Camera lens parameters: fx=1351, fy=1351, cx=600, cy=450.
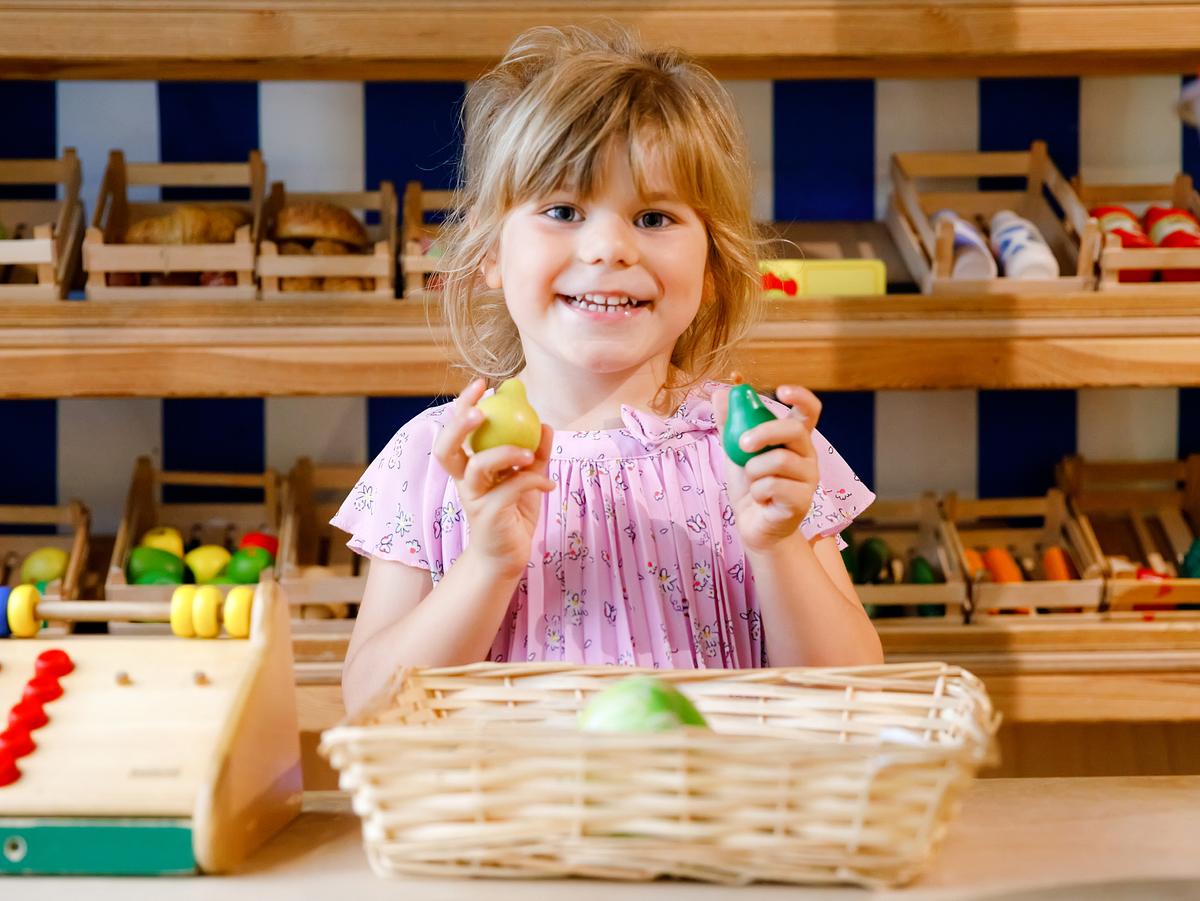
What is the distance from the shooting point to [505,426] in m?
1.03

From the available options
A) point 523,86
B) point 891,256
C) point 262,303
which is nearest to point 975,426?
point 891,256

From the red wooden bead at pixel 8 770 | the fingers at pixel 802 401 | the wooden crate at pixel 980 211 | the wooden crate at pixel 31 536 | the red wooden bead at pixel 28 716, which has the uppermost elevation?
the wooden crate at pixel 980 211

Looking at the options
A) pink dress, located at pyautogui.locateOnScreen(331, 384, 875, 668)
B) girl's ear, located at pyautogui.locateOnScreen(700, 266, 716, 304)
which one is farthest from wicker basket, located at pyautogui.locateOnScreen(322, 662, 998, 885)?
girl's ear, located at pyautogui.locateOnScreen(700, 266, 716, 304)

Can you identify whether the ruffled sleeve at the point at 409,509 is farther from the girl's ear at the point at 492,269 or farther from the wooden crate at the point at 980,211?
the wooden crate at the point at 980,211

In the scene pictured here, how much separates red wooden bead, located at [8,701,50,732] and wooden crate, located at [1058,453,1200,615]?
1.80m

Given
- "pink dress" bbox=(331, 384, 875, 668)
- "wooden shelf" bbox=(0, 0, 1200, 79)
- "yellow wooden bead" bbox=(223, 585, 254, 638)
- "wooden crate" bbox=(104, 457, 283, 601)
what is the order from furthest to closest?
"wooden crate" bbox=(104, 457, 283, 601), "wooden shelf" bbox=(0, 0, 1200, 79), "pink dress" bbox=(331, 384, 875, 668), "yellow wooden bead" bbox=(223, 585, 254, 638)

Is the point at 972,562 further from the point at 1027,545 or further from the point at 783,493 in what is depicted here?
the point at 783,493

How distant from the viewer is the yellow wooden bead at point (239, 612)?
0.95 metres

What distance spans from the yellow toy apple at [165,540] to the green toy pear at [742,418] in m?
1.40

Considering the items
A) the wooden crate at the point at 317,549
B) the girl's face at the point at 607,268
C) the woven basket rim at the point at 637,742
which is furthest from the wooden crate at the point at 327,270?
the woven basket rim at the point at 637,742

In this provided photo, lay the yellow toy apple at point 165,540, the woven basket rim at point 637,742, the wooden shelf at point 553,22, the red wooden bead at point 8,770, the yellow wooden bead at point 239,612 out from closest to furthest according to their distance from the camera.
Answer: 1. the woven basket rim at point 637,742
2. the red wooden bead at point 8,770
3. the yellow wooden bead at point 239,612
4. the wooden shelf at point 553,22
5. the yellow toy apple at point 165,540

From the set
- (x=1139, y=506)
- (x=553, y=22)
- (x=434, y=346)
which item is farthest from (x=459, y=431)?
(x=1139, y=506)

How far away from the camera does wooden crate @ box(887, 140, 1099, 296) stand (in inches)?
82.7

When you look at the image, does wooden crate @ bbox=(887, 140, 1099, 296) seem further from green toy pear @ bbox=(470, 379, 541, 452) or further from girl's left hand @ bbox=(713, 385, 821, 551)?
green toy pear @ bbox=(470, 379, 541, 452)
